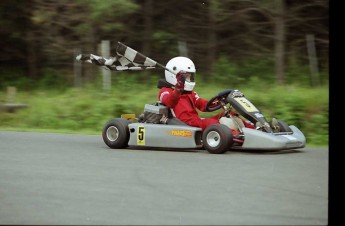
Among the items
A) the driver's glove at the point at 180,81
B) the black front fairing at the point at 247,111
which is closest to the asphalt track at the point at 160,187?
the black front fairing at the point at 247,111

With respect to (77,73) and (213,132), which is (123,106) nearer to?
(77,73)

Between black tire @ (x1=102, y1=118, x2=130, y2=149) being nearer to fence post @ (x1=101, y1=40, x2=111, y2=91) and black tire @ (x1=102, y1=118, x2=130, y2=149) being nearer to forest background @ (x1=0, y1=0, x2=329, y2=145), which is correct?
forest background @ (x1=0, y1=0, x2=329, y2=145)

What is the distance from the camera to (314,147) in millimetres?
9828

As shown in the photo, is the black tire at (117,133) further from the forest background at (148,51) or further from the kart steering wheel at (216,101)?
the forest background at (148,51)

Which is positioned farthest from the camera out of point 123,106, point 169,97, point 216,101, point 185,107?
point 123,106

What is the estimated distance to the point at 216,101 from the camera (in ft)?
30.7

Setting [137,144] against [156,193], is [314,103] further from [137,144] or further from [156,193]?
[156,193]

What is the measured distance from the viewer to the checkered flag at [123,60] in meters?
9.84

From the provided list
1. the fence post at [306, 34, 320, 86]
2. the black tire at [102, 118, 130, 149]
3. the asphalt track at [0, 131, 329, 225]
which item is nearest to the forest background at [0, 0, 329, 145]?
the fence post at [306, 34, 320, 86]

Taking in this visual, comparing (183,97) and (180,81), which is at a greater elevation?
(180,81)

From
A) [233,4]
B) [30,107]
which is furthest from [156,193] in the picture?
[233,4]

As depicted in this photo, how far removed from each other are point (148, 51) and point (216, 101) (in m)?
10.2

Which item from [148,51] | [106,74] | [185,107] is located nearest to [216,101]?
[185,107]

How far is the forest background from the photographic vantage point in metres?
14.3
